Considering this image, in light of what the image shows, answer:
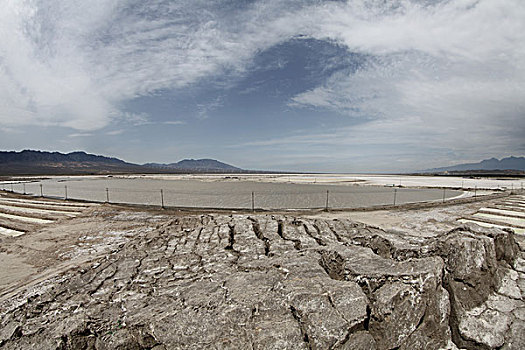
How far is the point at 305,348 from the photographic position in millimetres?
3283

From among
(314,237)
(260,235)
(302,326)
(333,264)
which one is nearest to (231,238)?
(260,235)

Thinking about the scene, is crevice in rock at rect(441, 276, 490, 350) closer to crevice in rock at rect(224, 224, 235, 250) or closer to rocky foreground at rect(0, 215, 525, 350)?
rocky foreground at rect(0, 215, 525, 350)

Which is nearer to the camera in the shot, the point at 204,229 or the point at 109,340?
the point at 109,340

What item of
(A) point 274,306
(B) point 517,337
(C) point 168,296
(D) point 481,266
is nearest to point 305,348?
(A) point 274,306

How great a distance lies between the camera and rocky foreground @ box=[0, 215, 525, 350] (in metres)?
3.54

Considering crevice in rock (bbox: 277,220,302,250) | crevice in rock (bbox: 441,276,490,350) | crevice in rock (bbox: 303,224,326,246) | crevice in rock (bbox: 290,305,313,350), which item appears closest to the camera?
crevice in rock (bbox: 290,305,313,350)

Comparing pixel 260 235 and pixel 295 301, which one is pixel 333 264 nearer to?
pixel 295 301

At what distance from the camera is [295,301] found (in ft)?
12.6

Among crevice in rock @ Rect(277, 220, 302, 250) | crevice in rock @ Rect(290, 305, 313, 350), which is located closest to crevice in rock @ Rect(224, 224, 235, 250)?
crevice in rock @ Rect(277, 220, 302, 250)

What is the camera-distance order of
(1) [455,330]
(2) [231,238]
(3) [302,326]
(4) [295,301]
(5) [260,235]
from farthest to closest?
(5) [260,235] < (2) [231,238] < (1) [455,330] < (4) [295,301] < (3) [302,326]

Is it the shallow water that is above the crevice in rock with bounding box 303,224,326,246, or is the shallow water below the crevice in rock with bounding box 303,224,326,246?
below

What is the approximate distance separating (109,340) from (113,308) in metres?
0.89

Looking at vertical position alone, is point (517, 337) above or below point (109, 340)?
below

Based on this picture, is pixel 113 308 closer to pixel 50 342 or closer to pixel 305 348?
pixel 50 342
